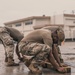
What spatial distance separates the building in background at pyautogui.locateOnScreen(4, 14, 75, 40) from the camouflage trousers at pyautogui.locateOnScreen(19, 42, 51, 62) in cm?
4110

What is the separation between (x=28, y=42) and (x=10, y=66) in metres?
1.77

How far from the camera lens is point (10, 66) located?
7.02m

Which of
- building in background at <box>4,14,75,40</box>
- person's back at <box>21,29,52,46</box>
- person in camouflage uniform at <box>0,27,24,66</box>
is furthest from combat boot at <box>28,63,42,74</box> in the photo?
building in background at <box>4,14,75,40</box>

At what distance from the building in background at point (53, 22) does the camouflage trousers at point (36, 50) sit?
4110cm

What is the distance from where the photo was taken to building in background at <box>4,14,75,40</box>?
47.9m

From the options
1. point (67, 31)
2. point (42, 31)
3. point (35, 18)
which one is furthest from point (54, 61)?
point (35, 18)

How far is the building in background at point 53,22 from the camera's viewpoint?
47875 mm

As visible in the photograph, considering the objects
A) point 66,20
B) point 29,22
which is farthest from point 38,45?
point 29,22

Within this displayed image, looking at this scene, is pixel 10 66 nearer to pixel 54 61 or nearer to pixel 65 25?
pixel 54 61

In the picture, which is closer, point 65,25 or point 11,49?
point 11,49

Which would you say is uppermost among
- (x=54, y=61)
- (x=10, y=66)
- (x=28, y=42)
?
(x=28, y=42)

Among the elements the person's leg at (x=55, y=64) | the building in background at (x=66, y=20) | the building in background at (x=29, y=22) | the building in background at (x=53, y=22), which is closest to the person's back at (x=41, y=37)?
the person's leg at (x=55, y=64)

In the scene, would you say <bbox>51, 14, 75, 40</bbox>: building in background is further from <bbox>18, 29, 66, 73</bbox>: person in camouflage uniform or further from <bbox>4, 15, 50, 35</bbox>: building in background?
Answer: <bbox>18, 29, 66, 73</bbox>: person in camouflage uniform

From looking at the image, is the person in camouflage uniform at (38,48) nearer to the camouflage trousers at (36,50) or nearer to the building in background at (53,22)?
the camouflage trousers at (36,50)
